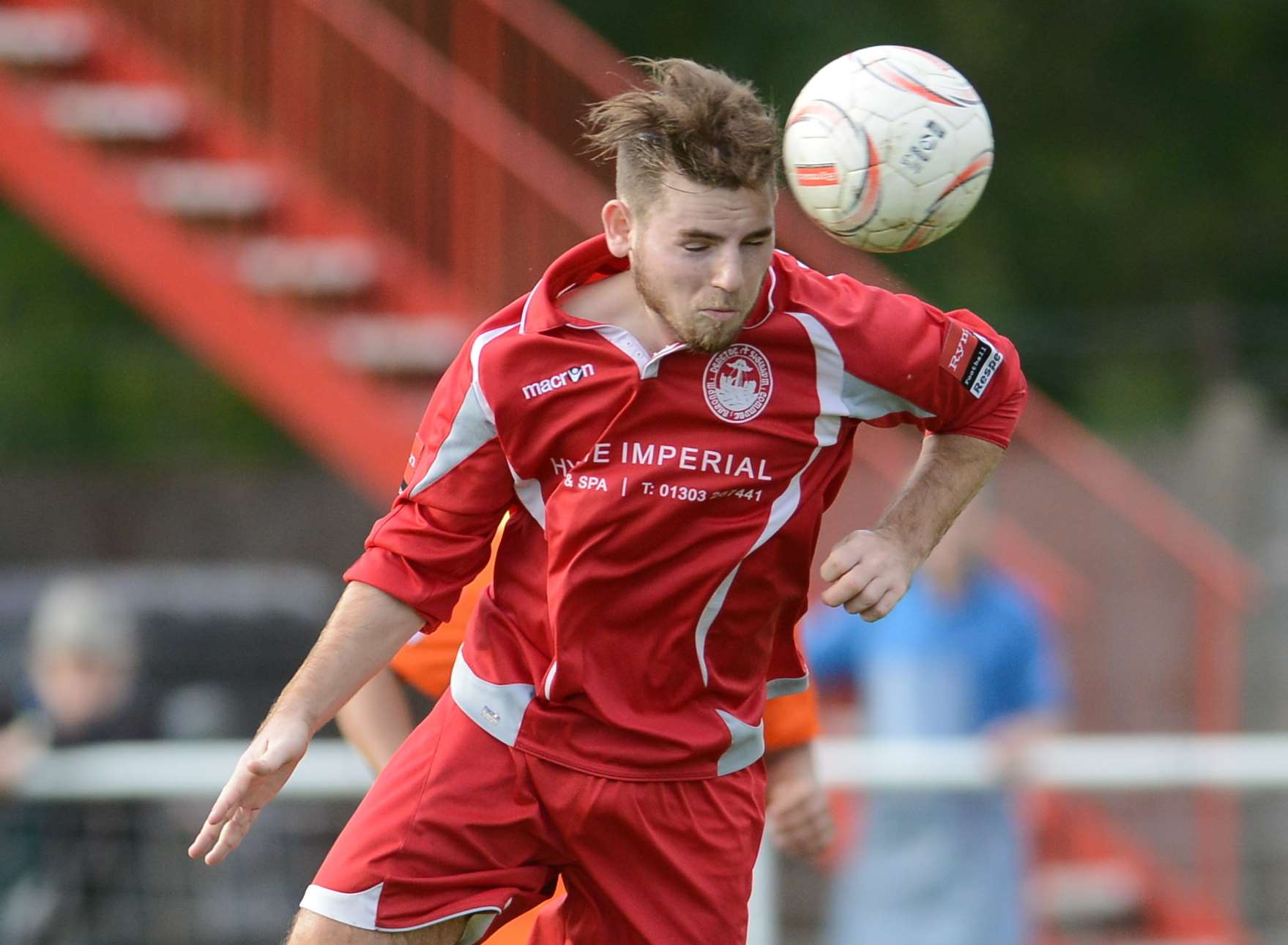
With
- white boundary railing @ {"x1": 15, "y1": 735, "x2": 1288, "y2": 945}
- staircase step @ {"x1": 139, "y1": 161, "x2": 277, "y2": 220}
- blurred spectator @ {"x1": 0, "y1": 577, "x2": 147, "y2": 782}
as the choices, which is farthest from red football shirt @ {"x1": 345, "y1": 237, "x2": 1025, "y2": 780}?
staircase step @ {"x1": 139, "y1": 161, "x2": 277, "y2": 220}

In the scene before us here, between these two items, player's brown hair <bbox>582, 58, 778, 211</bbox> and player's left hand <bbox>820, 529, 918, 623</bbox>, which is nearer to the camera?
player's brown hair <bbox>582, 58, 778, 211</bbox>

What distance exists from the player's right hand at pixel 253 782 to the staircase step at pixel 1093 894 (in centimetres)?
540

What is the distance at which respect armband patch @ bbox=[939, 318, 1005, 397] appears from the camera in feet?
11.4

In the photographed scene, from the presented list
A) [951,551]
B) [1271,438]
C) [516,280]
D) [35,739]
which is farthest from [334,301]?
[1271,438]

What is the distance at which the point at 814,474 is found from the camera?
3.53m

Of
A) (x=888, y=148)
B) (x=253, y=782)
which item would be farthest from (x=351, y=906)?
(x=888, y=148)

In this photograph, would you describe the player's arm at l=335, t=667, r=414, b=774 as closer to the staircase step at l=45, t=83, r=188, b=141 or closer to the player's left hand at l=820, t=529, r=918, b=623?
the player's left hand at l=820, t=529, r=918, b=623

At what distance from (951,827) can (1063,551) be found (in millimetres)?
2384

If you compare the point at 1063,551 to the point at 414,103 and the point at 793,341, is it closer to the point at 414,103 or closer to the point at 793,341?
the point at 414,103

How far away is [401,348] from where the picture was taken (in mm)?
8586

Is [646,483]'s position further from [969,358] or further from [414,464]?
[969,358]

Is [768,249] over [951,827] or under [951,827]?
over

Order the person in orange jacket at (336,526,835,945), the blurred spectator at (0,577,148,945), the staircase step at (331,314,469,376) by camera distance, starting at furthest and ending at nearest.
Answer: the staircase step at (331,314,469,376) → the blurred spectator at (0,577,148,945) → the person in orange jacket at (336,526,835,945)

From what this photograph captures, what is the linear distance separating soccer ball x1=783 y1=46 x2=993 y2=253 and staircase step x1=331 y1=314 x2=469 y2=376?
520 centimetres
